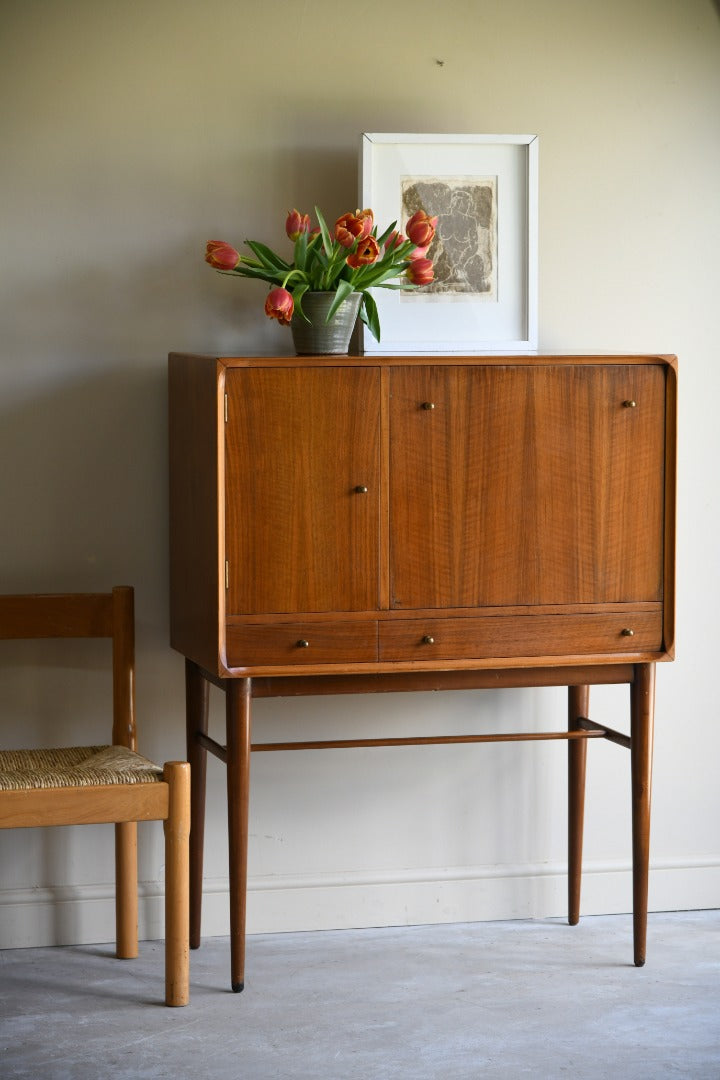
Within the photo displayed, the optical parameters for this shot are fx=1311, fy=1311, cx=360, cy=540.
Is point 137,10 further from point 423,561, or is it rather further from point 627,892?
point 627,892

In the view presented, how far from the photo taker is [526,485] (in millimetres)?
2551

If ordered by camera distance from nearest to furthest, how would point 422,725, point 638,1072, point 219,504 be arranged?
point 638,1072, point 219,504, point 422,725

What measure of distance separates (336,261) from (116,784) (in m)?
1.09

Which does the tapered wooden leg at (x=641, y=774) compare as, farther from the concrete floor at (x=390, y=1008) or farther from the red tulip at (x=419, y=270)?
the red tulip at (x=419, y=270)

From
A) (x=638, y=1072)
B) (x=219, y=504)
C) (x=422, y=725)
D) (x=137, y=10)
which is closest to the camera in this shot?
(x=638, y=1072)

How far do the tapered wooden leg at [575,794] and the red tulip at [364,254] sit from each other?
1075mm

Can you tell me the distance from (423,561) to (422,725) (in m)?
0.63

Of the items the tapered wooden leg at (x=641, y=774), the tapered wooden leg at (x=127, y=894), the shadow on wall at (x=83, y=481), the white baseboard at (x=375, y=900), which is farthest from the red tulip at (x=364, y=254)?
the white baseboard at (x=375, y=900)

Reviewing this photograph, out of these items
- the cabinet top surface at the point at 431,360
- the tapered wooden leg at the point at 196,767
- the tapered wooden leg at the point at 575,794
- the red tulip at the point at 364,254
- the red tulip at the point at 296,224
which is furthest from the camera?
the tapered wooden leg at the point at 575,794

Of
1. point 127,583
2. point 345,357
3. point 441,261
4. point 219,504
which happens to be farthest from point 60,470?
point 441,261

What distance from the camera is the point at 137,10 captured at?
279cm

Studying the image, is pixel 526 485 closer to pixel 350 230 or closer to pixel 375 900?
pixel 350 230

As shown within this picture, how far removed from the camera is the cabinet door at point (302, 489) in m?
2.44

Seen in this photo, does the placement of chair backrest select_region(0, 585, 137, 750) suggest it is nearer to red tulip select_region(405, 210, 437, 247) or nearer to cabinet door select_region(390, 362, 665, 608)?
cabinet door select_region(390, 362, 665, 608)
